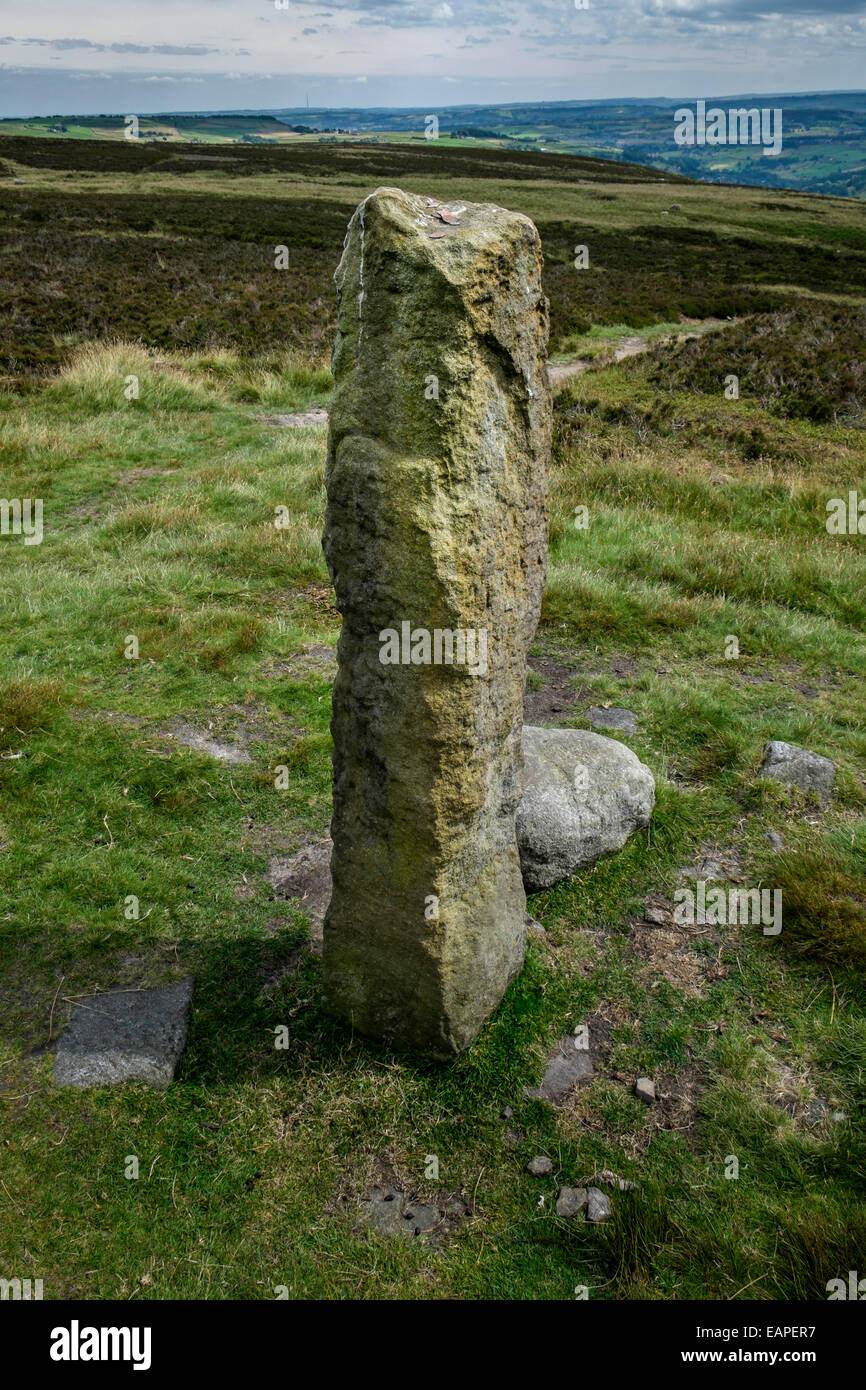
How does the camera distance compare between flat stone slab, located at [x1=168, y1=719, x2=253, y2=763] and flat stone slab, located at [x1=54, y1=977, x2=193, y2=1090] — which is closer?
flat stone slab, located at [x1=54, y1=977, x2=193, y2=1090]

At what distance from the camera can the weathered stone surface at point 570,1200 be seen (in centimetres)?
345

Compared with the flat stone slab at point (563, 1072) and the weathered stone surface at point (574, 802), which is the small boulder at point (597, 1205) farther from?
the weathered stone surface at point (574, 802)

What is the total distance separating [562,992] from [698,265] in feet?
121

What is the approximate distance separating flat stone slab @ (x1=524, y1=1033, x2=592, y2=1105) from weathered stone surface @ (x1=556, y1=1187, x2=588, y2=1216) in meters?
0.40

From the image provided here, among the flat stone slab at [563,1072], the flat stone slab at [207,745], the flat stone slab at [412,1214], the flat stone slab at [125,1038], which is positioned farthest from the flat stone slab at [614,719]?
the flat stone slab at [412,1214]

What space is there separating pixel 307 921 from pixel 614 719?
287cm

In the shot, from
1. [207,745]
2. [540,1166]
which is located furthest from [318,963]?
[207,745]

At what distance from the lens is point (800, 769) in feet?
19.1

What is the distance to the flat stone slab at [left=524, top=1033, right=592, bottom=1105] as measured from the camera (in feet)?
12.9

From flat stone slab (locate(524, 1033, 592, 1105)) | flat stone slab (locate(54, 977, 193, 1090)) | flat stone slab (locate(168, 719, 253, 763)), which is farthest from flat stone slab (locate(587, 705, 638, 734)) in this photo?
flat stone slab (locate(54, 977, 193, 1090))

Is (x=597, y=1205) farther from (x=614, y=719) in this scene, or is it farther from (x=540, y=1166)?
(x=614, y=719)

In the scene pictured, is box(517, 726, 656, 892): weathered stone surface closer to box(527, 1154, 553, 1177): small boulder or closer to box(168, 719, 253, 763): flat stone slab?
box(527, 1154, 553, 1177): small boulder

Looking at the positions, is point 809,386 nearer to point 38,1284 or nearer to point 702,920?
point 702,920

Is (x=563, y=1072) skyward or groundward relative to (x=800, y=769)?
groundward
